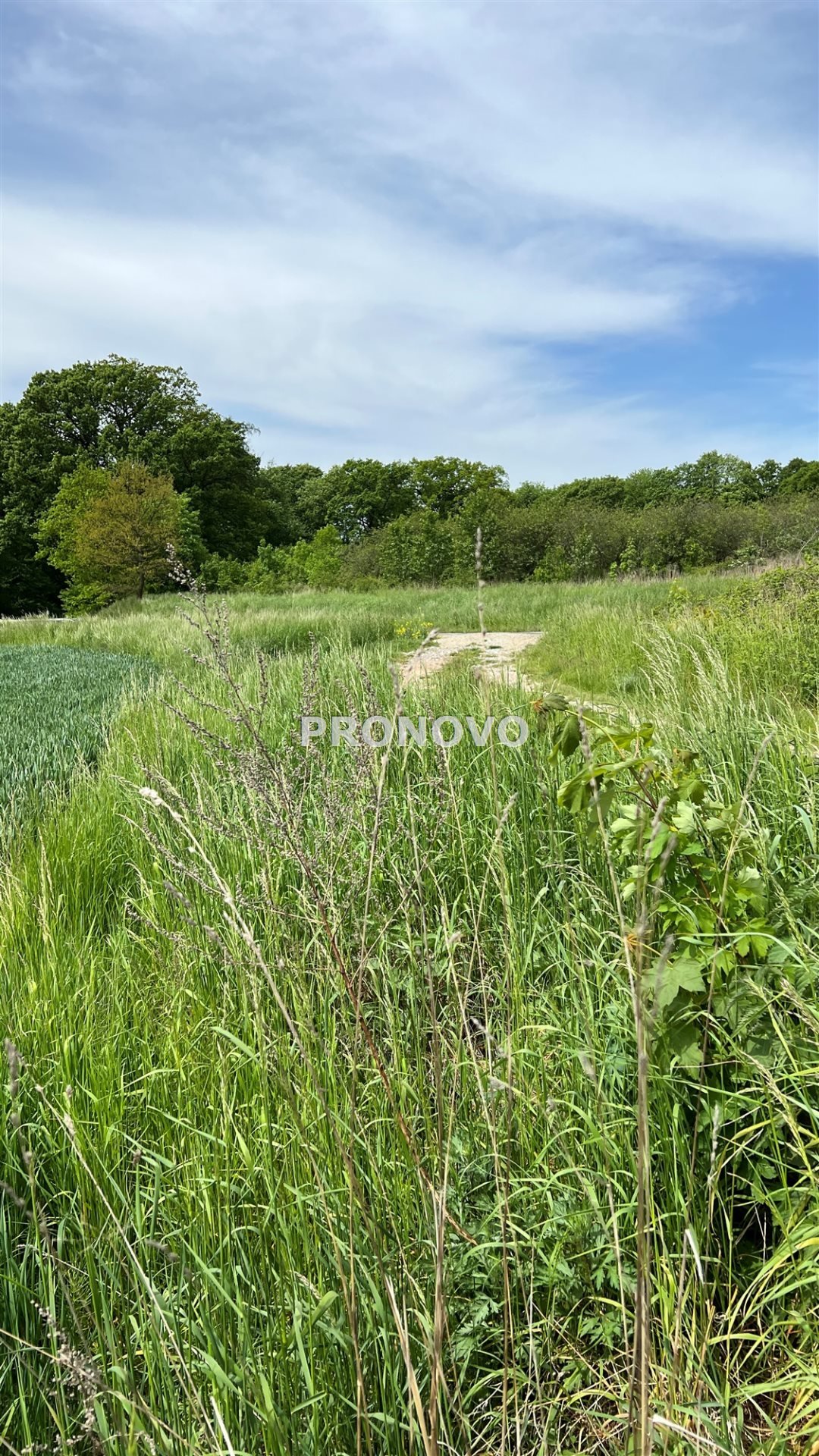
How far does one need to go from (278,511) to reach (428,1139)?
46047 mm

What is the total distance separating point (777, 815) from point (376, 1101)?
1.26m

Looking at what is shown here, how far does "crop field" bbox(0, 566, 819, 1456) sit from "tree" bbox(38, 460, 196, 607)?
2050 centimetres

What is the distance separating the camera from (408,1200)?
125 cm

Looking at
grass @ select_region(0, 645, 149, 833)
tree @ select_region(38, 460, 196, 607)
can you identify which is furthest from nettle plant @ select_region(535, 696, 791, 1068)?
tree @ select_region(38, 460, 196, 607)

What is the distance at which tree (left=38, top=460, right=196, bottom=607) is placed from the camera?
2228 cm

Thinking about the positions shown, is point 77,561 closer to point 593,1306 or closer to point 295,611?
point 295,611

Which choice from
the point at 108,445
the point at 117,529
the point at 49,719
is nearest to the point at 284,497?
the point at 108,445

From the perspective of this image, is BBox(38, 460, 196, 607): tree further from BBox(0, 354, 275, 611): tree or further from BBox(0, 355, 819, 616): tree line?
BBox(0, 354, 275, 611): tree

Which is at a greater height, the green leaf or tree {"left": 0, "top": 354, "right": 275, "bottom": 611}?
tree {"left": 0, "top": 354, "right": 275, "bottom": 611}

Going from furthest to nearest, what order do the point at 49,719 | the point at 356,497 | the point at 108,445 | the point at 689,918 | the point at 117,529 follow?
the point at 356,497 < the point at 108,445 < the point at 117,529 < the point at 49,719 < the point at 689,918

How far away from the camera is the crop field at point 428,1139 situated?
3.17ft

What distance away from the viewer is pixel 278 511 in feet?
147

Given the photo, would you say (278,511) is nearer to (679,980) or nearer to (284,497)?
(284,497)

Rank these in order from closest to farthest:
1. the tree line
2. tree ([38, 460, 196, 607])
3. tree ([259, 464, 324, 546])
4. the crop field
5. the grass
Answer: the crop field → the grass → tree ([38, 460, 196, 607]) → the tree line → tree ([259, 464, 324, 546])
